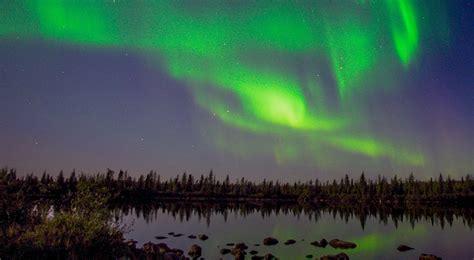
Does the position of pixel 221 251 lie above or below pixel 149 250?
below

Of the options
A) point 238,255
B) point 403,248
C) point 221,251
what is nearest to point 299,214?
point 403,248

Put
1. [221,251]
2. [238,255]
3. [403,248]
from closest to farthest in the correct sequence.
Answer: [238,255] < [221,251] < [403,248]

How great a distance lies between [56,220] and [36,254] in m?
5.69

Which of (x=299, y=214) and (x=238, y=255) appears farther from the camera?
(x=299, y=214)

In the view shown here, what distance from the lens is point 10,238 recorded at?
17.9 m

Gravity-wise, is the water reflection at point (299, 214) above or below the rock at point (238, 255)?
below

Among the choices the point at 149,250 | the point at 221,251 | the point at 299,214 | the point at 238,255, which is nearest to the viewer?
the point at 149,250

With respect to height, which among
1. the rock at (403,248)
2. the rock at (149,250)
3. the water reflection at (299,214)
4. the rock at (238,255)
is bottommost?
the water reflection at (299,214)

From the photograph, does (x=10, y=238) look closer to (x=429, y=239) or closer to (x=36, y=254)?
(x=36, y=254)

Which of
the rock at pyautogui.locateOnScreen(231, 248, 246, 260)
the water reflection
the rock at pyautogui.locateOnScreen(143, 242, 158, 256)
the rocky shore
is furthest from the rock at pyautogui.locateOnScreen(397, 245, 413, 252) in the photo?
the rock at pyautogui.locateOnScreen(143, 242, 158, 256)

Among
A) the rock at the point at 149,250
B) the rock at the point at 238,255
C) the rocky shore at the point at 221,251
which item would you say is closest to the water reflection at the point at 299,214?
the rocky shore at the point at 221,251

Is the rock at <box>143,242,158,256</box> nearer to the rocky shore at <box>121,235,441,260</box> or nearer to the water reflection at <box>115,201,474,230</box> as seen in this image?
the rocky shore at <box>121,235,441,260</box>

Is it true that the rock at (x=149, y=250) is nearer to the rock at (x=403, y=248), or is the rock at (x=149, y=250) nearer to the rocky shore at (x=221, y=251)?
the rocky shore at (x=221, y=251)

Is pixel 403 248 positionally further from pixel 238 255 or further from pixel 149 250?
pixel 149 250
